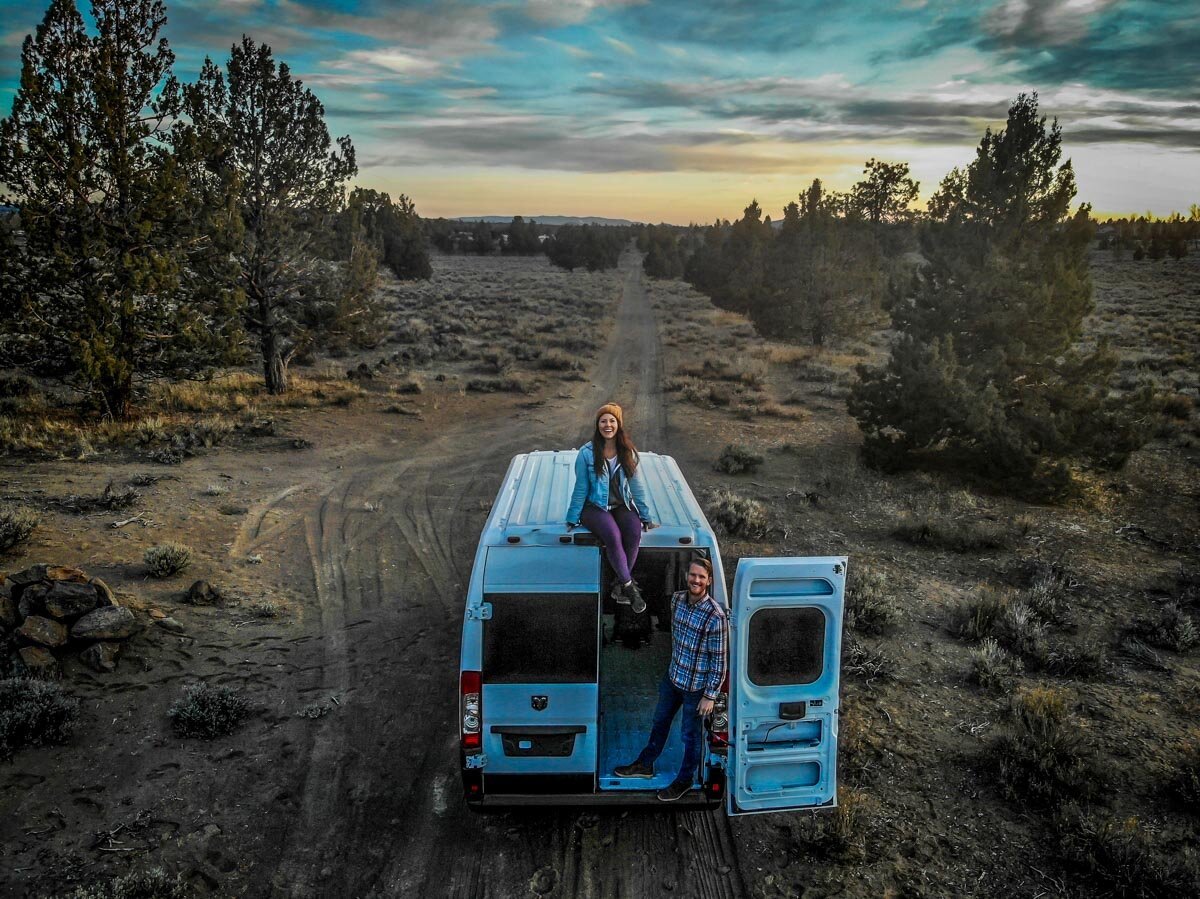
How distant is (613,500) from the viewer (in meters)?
5.99

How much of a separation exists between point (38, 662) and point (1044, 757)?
32.0 ft

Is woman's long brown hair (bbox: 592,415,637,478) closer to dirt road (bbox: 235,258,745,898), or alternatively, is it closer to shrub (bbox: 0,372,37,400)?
dirt road (bbox: 235,258,745,898)

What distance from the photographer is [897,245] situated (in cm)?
4756

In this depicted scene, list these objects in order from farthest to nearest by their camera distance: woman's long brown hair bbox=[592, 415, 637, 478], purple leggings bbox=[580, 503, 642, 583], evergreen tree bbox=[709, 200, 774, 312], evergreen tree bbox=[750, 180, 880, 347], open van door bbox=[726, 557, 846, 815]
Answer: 1. evergreen tree bbox=[709, 200, 774, 312]
2. evergreen tree bbox=[750, 180, 880, 347]
3. woman's long brown hair bbox=[592, 415, 637, 478]
4. purple leggings bbox=[580, 503, 642, 583]
5. open van door bbox=[726, 557, 846, 815]

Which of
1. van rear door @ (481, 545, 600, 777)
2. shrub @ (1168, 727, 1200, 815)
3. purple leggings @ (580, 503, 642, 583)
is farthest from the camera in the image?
shrub @ (1168, 727, 1200, 815)

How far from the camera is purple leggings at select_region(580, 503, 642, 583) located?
5.61 m

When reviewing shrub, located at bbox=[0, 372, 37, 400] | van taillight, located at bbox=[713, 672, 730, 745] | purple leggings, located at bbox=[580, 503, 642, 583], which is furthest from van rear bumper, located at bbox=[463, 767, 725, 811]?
shrub, located at bbox=[0, 372, 37, 400]

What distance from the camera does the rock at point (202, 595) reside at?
8992 millimetres

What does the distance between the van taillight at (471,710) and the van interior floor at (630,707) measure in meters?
1.04

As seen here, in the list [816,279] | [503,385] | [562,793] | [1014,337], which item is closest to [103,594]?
[562,793]

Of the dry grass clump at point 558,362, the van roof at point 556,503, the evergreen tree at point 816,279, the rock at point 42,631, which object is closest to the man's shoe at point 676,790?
the van roof at point 556,503

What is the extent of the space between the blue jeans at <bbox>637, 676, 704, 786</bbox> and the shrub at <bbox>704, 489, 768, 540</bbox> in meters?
6.84

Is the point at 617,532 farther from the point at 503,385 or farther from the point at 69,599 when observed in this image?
the point at 503,385

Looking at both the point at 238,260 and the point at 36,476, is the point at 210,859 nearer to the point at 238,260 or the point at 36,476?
the point at 36,476
